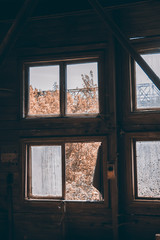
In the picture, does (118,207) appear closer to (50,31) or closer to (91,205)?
(91,205)

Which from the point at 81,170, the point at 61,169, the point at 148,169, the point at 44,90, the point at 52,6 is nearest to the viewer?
the point at 52,6

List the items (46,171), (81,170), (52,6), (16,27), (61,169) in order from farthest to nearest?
(46,171) → (61,169) → (81,170) → (52,6) → (16,27)

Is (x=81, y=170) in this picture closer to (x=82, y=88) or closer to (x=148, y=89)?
(x=82, y=88)

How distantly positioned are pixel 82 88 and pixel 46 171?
211cm

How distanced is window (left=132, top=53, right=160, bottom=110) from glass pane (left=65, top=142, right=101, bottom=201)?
1338 millimetres

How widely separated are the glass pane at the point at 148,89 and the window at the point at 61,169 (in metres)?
1.30

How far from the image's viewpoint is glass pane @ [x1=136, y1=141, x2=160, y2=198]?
673 centimetres

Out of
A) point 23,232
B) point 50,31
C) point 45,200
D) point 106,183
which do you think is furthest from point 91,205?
point 50,31

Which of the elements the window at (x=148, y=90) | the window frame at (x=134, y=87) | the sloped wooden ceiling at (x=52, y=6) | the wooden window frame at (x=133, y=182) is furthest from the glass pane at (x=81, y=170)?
the sloped wooden ceiling at (x=52, y=6)

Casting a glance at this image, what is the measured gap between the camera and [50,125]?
7.29 meters

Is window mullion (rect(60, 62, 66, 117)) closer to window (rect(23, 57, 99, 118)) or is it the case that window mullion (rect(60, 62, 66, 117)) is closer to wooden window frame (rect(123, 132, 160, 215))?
window (rect(23, 57, 99, 118))

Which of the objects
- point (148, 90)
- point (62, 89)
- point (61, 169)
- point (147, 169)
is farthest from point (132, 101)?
point (61, 169)

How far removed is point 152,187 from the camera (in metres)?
6.73

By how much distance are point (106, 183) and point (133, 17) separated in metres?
3.73
